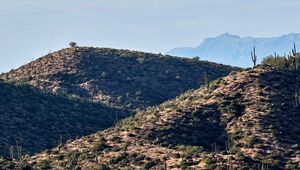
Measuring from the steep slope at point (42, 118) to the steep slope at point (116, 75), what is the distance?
1187 centimetres

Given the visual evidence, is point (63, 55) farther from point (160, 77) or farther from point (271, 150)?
point (271, 150)

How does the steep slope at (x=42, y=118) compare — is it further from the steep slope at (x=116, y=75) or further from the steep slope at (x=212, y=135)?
the steep slope at (x=212, y=135)

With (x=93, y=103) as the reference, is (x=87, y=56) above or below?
above

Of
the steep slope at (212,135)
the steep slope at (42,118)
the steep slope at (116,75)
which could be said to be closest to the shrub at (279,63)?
the steep slope at (212,135)

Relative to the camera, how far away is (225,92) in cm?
7406

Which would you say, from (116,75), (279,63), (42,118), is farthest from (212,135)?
(116,75)

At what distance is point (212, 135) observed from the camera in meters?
67.2

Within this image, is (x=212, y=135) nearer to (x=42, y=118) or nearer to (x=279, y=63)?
(x=279, y=63)

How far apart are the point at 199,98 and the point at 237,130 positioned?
9.47 m

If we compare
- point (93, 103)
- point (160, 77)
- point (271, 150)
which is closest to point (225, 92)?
point (271, 150)

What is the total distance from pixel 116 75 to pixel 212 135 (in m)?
62.4

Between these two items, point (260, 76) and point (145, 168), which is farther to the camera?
point (260, 76)

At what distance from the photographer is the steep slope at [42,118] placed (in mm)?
84812

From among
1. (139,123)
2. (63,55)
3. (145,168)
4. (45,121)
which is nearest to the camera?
(145,168)
